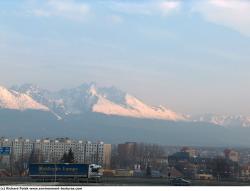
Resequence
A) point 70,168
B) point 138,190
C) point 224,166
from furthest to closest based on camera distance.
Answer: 1. point 224,166
2. point 70,168
3. point 138,190

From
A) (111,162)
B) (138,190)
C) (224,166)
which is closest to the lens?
(138,190)

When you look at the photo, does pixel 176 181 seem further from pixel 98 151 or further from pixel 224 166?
pixel 98 151

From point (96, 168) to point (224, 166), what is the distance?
2488 centimetres

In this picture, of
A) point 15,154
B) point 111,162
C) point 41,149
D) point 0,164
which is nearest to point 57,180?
point 0,164

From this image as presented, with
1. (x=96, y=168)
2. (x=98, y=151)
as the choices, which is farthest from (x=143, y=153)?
(x=96, y=168)

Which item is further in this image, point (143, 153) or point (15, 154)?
point (143, 153)

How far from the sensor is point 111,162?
66.2 m

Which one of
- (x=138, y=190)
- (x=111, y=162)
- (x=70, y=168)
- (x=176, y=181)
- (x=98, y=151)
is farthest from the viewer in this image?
(x=98, y=151)

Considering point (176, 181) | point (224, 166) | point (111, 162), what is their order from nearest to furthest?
point (176, 181)
point (224, 166)
point (111, 162)

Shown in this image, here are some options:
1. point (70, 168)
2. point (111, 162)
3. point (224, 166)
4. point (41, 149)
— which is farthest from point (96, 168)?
point (41, 149)

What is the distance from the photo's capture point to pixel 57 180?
30.6 m

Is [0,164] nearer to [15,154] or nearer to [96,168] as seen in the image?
[15,154]

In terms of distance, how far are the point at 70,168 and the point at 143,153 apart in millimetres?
46491

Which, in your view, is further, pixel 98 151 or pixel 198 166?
pixel 98 151
